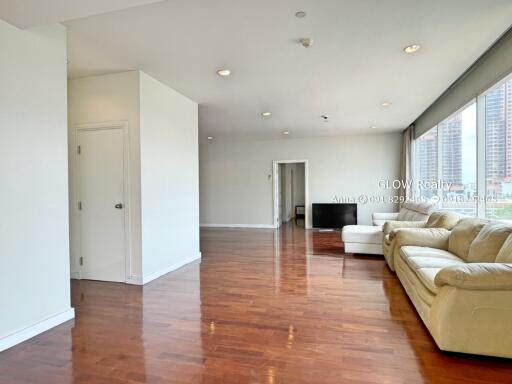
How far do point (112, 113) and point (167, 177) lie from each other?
106 cm

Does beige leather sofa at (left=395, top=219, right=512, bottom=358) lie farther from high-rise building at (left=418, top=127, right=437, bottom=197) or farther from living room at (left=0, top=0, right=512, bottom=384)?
high-rise building at (left=418, top=127, right=437, bottom=197)

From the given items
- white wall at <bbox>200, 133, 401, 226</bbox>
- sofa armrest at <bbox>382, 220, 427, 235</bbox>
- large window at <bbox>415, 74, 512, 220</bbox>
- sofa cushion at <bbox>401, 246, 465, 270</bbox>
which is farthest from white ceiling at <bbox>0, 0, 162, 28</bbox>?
white wall at <bbox>200, 133, 401, 226</bbox>

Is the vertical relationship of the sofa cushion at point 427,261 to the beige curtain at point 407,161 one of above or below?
below

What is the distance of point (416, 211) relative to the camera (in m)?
5.41

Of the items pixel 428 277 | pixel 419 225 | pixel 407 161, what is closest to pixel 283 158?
pixel 407 161

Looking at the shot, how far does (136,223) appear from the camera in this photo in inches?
148

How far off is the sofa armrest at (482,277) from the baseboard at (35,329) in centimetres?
309

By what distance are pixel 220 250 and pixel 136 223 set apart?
2366 millimetres

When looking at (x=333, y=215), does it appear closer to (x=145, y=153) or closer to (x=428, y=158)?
(x=428, y=158)

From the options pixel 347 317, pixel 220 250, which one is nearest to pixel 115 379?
pixel 347 317

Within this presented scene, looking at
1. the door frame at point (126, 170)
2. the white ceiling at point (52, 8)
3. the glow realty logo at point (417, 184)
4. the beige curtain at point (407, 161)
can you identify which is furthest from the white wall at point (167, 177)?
the beige curtain at point (407, 161)

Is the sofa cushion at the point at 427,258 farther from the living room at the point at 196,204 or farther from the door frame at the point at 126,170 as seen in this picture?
the door frame at the point at 126,170

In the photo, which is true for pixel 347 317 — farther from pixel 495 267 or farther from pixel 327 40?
pixel 327 40

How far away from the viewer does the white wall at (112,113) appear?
3.75 metres
